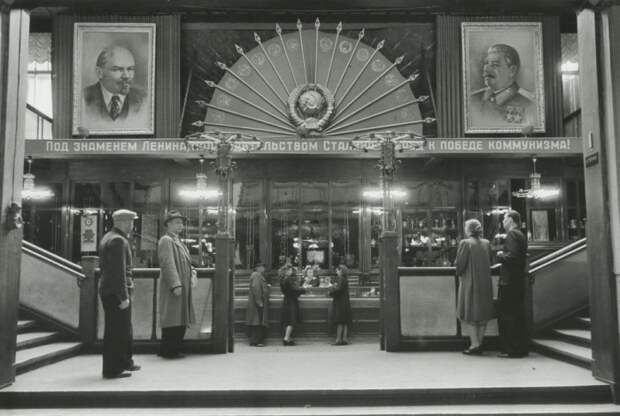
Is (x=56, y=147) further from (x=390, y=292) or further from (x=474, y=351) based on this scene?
(x=474, y=351)

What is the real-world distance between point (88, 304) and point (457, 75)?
10507 millimetres

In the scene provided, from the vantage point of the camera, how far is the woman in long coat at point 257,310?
40.3 feet

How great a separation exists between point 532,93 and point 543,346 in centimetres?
892

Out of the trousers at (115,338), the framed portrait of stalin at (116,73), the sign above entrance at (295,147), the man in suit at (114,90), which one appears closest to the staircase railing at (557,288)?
the sign above entrance at (295,147)

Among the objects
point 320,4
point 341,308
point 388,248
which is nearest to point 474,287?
point 388,248

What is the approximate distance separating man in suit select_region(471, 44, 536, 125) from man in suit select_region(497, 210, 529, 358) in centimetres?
788

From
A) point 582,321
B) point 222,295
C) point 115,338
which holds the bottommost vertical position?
point 582,321

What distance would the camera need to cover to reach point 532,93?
15352 mm

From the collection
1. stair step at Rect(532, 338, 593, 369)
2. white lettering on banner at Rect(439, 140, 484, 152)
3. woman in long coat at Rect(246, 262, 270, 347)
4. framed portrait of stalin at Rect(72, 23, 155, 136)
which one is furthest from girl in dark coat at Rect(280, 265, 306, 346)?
framed portrait of stalin at Rect(72, 23, 155, 136)

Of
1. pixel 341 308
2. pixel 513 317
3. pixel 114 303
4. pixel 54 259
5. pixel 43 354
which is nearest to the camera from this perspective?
pixel 114 303

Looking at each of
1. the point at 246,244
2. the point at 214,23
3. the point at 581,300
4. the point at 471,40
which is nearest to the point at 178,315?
the point at 581,300

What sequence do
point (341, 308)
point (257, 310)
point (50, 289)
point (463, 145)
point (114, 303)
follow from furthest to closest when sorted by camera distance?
1. point (463, 145)
2. point (257, 310)
3. point (341, 308)
4. point (50, 289)
5. point (114, 303)

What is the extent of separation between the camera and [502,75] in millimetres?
15453

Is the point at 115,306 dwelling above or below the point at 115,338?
above
